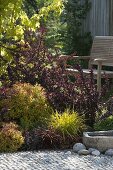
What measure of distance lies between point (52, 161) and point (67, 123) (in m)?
0.84

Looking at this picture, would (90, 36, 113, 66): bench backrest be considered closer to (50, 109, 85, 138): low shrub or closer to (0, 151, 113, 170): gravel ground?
(50, 109, 85, 138): low shrub

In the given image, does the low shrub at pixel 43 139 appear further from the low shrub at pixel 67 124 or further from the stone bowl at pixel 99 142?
the stone bowl at pixel 99 142

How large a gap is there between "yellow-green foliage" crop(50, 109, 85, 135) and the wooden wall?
6.97m

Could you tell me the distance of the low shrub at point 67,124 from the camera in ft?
19.5

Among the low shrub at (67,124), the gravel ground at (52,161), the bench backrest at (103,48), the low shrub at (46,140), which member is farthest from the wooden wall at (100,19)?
the gravel ground at (52,161)

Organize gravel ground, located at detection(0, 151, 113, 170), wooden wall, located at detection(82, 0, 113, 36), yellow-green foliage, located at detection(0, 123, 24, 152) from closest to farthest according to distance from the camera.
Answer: gravel ground, located at detection(0, 151, 113, 170) < yellow-green foliage, located at detection(0, 123, 24, 152) < wooden wall, located at detection(82, 0, 113, 36)

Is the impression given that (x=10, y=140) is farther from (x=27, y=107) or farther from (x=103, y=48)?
(x=103, y=48)

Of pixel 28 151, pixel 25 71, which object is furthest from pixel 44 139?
pixel 25 71

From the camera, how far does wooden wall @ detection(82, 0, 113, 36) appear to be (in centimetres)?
1284

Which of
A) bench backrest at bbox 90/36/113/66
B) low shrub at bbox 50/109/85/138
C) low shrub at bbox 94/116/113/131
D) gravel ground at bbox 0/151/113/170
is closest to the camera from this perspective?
gravel ground at bbox 0/151/113/170

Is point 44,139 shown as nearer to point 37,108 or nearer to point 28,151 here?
point 28,151

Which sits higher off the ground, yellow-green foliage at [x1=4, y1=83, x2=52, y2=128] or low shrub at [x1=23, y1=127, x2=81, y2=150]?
yellow-green foliage at [x1=4, y1=83, x2=52, y2=128]

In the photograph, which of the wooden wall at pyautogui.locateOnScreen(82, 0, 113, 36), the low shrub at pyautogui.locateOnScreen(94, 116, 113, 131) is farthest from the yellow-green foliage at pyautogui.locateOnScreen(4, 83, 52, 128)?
the wooden wall at pyautogui.locateOnScreen(82, 0, 113, 36)

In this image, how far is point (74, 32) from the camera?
14117mm
